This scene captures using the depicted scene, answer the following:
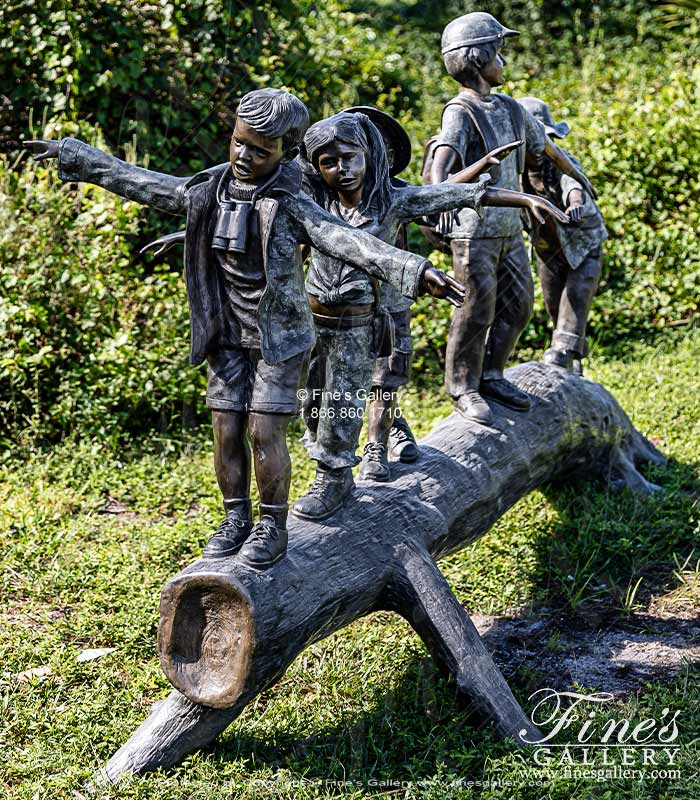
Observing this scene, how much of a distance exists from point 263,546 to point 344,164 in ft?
4.76

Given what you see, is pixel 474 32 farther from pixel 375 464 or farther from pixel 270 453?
pixel 270 453

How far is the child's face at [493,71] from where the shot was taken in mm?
4621

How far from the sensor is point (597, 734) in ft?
12.6

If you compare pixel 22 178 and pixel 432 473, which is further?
pixel 22 178

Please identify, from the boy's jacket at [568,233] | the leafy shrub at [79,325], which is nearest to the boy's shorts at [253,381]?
the boy's jacket at [568,233]

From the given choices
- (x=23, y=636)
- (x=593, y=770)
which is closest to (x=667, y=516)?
(x=593, y=770)

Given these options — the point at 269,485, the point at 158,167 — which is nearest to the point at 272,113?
the point at 269,485

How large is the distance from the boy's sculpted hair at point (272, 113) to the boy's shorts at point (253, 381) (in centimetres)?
75

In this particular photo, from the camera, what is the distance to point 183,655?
3.67 meters

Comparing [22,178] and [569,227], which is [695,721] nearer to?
[569,227]

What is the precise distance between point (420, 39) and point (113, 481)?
10.0 metres

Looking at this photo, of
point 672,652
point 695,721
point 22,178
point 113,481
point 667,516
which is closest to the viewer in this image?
point 695,721

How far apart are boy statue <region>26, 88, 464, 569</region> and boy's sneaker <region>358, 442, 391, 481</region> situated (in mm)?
747

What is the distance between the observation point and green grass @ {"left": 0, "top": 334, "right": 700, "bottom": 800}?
144 inches
